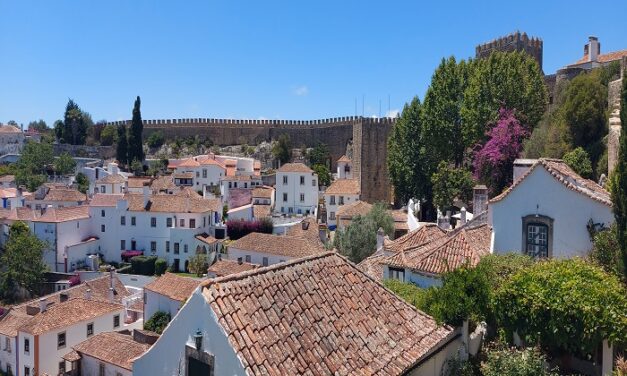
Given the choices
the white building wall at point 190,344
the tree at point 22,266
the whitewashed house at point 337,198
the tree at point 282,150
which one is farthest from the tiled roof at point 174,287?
the tree at point 282,150

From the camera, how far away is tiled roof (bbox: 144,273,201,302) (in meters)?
24.3

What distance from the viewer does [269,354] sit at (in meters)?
5.35

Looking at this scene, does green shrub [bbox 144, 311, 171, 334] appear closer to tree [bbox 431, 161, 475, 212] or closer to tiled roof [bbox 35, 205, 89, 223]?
tree [bbox 431, 161, 475, 212]

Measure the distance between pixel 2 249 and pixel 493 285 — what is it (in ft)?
128

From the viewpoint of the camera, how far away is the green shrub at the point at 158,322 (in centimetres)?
2402

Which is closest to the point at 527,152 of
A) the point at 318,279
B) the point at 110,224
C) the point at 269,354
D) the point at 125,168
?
the point at 318,279

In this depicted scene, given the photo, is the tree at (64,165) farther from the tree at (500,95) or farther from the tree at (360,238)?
the tree at (500,95)

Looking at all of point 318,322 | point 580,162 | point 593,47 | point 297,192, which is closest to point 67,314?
point 318,322

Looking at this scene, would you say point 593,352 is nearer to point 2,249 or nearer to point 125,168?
point 2,249

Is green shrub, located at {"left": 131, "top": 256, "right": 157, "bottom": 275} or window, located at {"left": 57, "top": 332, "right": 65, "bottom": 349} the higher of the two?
green shrub, located at {"left": 131, "top": 256, "right": 157, "bottom": 275}

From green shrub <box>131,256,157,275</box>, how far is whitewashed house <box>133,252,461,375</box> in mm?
29956

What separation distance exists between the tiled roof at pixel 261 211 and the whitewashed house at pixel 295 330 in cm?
3315

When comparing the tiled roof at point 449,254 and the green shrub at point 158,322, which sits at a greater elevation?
the tiled roof at point 449,254

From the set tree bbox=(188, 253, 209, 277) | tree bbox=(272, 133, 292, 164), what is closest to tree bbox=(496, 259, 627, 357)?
tree bbox=(188, 253, 209, 277)
